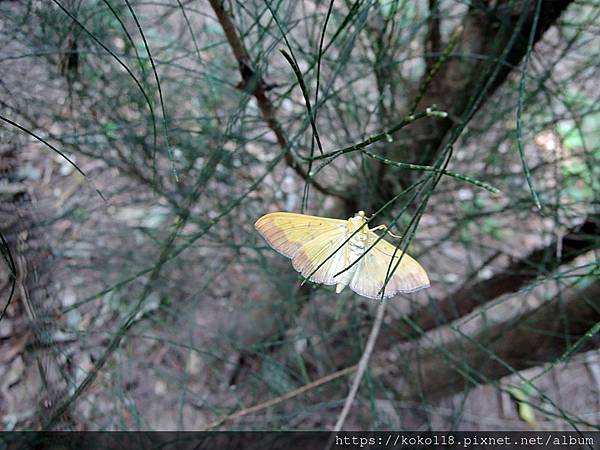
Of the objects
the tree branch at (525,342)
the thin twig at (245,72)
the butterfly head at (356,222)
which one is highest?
the thin twig at (245,72)

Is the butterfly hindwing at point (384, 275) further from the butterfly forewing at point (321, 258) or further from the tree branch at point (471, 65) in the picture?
the tree branch at point (471, 65)

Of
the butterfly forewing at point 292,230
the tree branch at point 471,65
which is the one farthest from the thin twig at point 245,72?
the tree branch at point 471,65

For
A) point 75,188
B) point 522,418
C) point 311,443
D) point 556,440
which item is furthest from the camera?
point 75,188

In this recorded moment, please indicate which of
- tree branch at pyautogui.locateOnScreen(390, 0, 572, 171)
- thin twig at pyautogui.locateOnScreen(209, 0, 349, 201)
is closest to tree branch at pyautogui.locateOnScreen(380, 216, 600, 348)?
tree branch at pyautogui.locateOnScreen(390, 0, 572, 171)

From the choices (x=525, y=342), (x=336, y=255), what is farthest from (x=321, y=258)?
(x=525, y=342)

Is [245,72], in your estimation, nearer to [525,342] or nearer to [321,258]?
[321,258]

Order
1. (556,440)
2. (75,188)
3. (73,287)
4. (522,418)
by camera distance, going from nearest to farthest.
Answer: (556,440) → (522,418) → (73,287) → (75,188)

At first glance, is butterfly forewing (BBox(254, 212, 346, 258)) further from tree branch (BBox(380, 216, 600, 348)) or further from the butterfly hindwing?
tree branch (BBox(380, 216, 600, 348))

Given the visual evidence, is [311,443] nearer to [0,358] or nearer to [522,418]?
[522,418]

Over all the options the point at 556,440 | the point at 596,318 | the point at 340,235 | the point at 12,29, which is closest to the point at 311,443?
the point at 556,440
